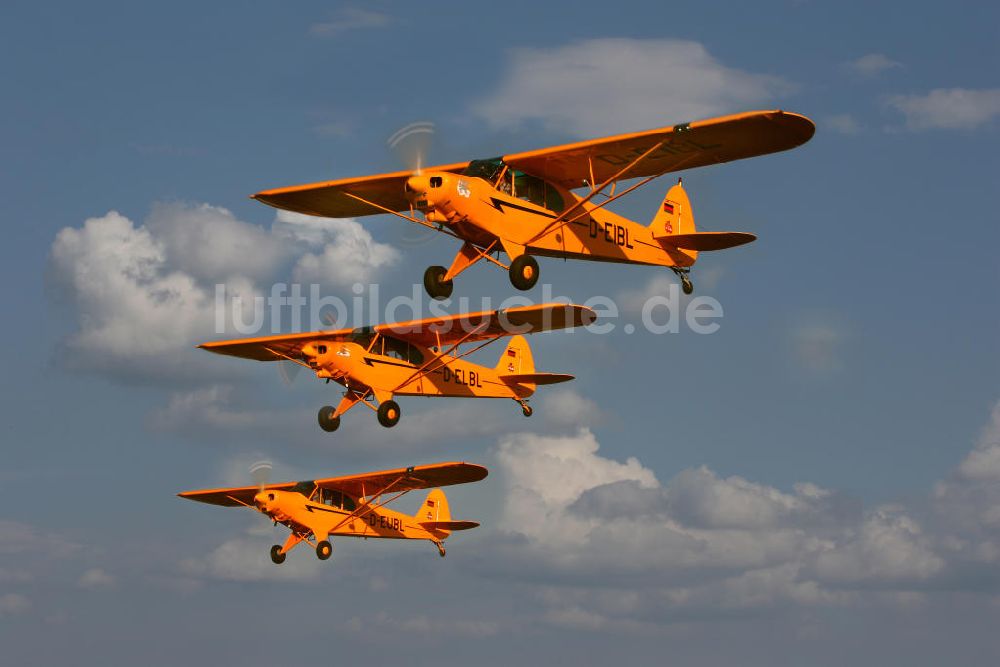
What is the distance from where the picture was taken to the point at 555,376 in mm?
41062

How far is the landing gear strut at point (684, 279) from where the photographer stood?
32.3 metres

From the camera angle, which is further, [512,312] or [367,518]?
[367,518]

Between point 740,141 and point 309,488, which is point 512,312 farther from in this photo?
point 309,488

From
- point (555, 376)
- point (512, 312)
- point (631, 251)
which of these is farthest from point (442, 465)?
point (631, 251)

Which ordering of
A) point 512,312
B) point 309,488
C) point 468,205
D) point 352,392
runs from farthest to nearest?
point 309,488 < point 352,392 < point 512,312 < point 468,205

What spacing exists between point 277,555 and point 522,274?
1998 centimetres

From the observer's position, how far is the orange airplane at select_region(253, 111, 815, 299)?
27484 mm

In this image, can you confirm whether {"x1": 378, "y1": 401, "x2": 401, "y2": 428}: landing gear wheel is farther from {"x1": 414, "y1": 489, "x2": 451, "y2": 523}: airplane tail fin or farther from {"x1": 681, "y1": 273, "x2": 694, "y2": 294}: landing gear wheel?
{"x1": 414, "y1": 489, "x2": 451, "y2": 523}: airplane tail fin

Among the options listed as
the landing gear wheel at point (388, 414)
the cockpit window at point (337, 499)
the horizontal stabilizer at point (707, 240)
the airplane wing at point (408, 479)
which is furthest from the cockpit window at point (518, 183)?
the cockpit window at point (337, 499)

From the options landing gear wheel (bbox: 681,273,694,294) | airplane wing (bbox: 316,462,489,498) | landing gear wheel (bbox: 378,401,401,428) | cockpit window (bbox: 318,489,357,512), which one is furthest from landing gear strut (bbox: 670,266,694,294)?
cockpit window (bbox: 318,489,357,512)

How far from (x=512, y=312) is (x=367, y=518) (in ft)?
43.9

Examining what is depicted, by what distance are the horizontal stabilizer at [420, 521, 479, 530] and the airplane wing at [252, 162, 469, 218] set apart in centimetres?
1701

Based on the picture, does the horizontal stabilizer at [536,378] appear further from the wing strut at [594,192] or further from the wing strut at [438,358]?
the wing strut at [594,192]

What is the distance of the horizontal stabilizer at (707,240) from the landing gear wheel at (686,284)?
695 mm
